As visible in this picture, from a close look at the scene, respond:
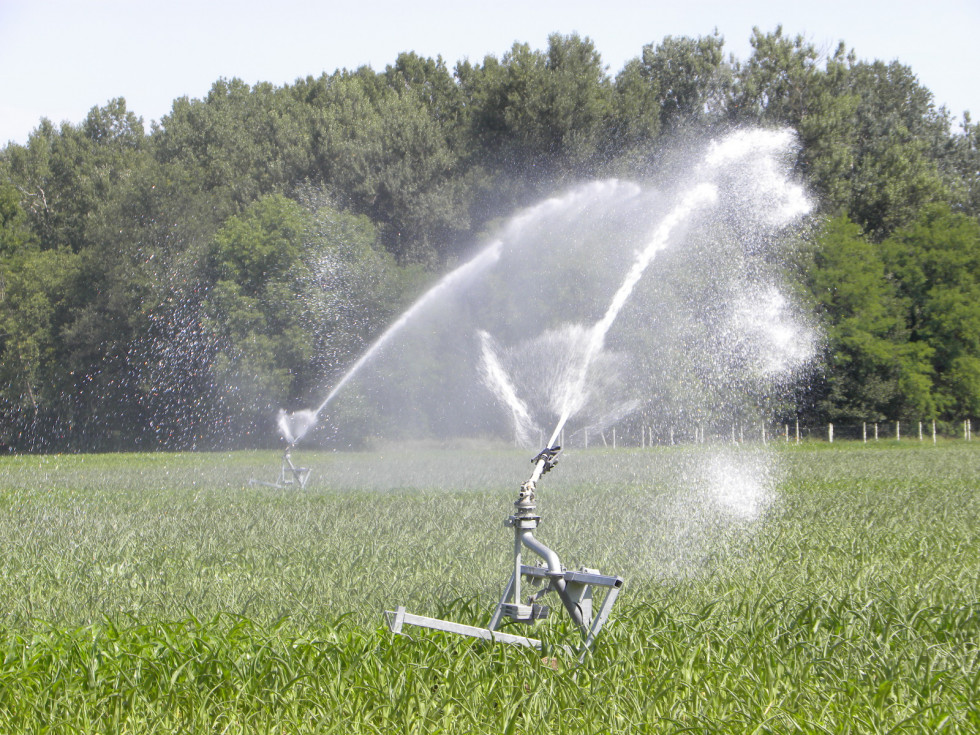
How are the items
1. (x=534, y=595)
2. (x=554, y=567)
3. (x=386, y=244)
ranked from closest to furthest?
(x=554, y=567) → (x=534, y=595) → (x=386, y=244)

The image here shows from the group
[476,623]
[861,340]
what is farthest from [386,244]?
[476,623]

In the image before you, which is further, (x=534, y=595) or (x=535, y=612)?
(x=534, y=595)

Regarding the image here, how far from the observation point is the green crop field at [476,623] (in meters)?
4.29

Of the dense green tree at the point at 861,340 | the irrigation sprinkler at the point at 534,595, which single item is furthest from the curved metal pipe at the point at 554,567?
the dense green tree at the point at 861,340

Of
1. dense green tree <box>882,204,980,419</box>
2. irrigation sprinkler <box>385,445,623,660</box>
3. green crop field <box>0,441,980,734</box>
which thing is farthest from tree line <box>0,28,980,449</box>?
irrigation sprinkler <box>385,445,623,660</box>

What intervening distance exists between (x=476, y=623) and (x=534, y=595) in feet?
3.24

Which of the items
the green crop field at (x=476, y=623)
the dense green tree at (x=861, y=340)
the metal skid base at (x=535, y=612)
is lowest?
the green crop field at (x=476, y=623)

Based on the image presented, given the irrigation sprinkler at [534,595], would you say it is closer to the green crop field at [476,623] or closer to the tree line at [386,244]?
the green crop field at [476,623]

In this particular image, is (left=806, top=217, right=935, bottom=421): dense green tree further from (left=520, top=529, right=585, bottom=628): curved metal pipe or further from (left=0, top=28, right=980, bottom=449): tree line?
(left=520, top=529, right=585, bottom=628): curved metal pipe

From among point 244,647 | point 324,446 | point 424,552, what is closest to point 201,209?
point 324,446

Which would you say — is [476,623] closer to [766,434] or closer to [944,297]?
[766,434]

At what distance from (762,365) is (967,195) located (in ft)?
116

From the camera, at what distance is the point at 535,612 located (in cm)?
444

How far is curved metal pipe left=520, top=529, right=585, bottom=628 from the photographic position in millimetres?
4414
